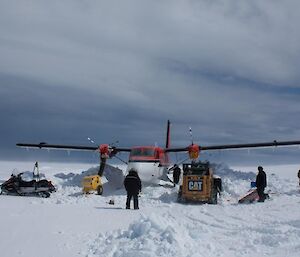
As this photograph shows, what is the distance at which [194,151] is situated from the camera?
2603 centimetres

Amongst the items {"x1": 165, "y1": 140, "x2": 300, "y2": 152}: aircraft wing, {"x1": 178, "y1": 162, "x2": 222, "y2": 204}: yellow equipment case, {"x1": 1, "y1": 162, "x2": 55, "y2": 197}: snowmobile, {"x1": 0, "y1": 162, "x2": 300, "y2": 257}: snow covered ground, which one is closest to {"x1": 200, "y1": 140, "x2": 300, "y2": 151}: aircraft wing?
{"x1": 165, "y1": 140, "x2": 300, "y2": 152}: aircraft wing

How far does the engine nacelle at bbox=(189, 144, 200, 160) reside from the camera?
2601 centimetres

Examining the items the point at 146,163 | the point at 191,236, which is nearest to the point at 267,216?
the point at 191,236

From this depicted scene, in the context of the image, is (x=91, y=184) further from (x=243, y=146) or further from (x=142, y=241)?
(x=142, y=241)

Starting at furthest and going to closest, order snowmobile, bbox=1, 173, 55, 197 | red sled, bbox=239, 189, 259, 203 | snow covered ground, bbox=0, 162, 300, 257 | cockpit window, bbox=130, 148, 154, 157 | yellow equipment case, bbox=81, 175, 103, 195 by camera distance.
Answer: cockpit window, bbox=130, 148, 154, 157, yellow equipment case, bbox=81, 175, 103, 195, snowmobile, bbox=1, 173, 55, 197, red sled, bbox=239, 189, 259, 203, snow covered ground, bbox=0, 162, 300, 257

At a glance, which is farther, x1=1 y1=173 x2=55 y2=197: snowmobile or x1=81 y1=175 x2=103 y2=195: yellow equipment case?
x1=81 y1=175 x2=103 y2=195: yellow equipment case

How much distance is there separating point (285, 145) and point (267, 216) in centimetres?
1598

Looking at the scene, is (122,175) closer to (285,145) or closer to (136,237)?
(285,145)

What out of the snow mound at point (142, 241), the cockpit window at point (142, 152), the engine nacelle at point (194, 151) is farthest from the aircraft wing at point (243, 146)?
the snow mound at point (142, 241)

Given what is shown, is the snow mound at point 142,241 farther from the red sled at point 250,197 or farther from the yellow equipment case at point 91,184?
the yellow equipment case at point 91,184

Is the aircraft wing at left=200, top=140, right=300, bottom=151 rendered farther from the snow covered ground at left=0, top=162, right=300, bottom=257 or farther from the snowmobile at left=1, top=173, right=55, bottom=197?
the snow covered ground at left=0, top=162, right=300, bottom=257

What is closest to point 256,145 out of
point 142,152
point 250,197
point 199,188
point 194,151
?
point 194,151

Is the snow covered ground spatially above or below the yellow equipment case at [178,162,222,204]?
below

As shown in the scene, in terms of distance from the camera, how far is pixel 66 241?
880 centimetres
